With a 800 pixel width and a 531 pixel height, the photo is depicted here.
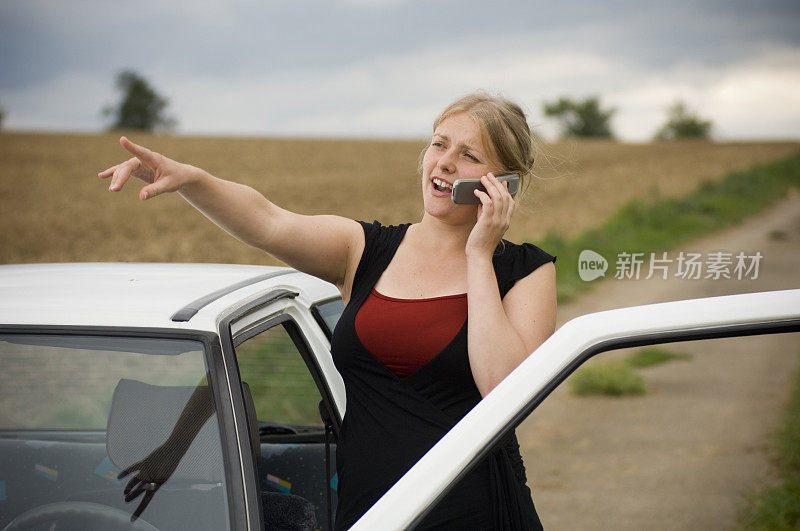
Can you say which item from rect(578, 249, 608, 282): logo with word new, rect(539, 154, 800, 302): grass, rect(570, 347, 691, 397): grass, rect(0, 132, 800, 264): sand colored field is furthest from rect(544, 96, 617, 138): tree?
rect(570, 347, 691, 397): grass

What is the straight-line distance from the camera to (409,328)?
1799mm

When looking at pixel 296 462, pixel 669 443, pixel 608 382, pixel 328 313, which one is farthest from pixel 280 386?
pixel 328 313

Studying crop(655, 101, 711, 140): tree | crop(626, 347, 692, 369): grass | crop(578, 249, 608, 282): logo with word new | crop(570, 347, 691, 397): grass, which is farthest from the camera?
crop(655, 101, 711, 140): tree

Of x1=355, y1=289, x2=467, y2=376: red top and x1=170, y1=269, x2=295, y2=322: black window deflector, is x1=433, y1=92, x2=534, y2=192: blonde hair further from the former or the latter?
x1=170, y1=269, x2=295, y2=322: black window deflector

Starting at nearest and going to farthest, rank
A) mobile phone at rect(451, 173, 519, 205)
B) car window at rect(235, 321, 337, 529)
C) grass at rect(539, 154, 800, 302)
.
Answer: mobile phone at rect(451, 173, 519, 205) → car window at rect(235, 321, 337, 529) → grass at rect(539, 154, 800, 302)

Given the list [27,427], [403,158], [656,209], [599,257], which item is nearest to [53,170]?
[403,158]

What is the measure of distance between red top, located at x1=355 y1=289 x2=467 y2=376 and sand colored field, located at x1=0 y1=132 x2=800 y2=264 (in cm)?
52

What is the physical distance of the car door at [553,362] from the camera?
1297 mm

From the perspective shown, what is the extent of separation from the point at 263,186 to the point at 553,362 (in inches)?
1244

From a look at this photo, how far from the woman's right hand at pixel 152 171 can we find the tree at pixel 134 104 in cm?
9497

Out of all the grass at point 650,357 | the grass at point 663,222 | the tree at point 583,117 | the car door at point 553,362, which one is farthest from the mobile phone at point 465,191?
the tree at point 583,117

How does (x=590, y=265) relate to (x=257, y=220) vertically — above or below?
below

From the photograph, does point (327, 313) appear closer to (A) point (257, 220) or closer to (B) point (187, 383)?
(A) point (257, 220)

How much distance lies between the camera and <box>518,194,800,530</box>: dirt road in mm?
4371
